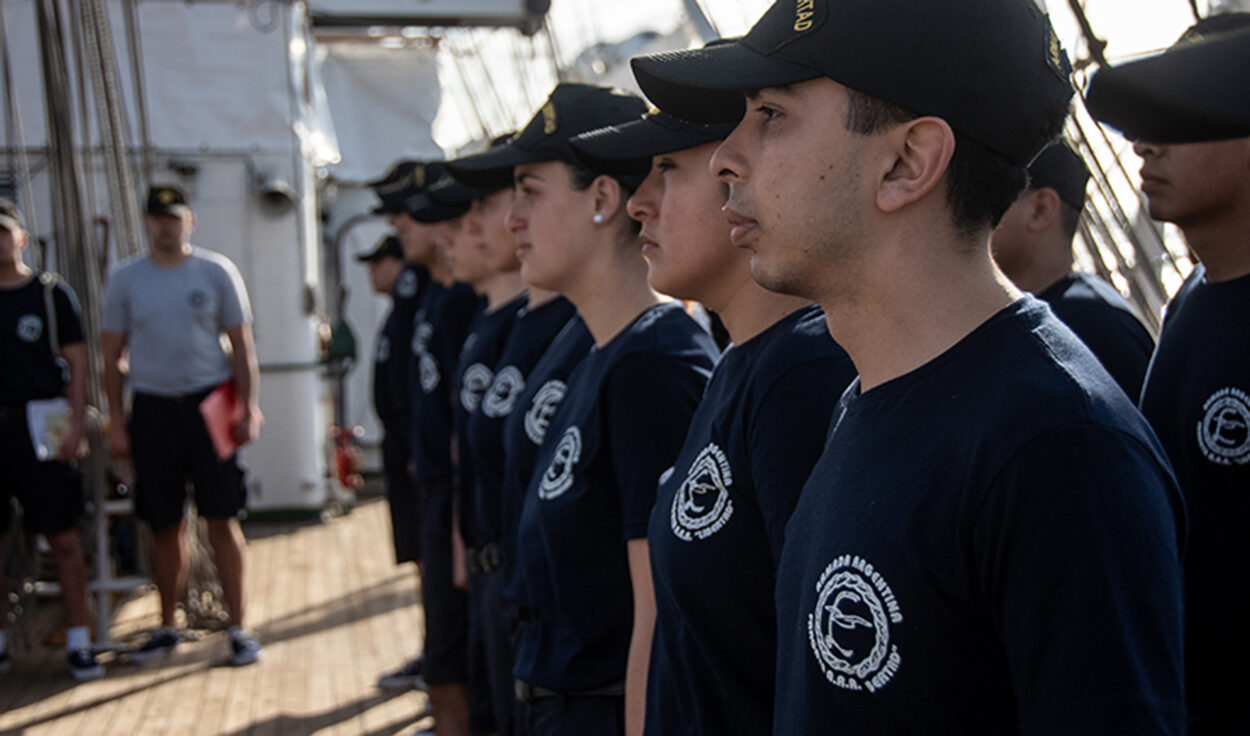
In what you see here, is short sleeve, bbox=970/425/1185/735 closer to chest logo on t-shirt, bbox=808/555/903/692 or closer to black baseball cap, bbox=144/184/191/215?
chest logo on t-shirt, bbox=808/555/903/692

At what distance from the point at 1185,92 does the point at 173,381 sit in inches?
172

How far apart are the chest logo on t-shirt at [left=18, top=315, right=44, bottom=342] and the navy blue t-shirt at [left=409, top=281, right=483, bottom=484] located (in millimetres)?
1680

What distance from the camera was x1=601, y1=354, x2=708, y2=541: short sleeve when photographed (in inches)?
71.2

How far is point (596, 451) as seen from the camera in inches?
75.0

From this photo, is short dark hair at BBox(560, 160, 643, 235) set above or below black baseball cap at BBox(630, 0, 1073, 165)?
above

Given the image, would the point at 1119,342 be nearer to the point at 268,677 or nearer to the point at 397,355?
the point at 397,355

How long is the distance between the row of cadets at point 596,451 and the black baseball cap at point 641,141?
2.2 inches

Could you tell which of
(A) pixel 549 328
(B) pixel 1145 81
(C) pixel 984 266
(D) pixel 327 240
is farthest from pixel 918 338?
(D) pixel 327 240

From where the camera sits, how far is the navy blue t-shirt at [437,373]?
4.00 metres

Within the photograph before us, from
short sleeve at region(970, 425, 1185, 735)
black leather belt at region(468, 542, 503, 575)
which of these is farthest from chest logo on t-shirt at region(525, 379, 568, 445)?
short sleeve at region(970, 425, 1185, 735)

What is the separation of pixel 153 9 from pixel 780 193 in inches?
310

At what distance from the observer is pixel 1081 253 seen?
13.7ft

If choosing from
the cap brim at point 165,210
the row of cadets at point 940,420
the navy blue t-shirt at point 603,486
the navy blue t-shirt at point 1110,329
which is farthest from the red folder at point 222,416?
the row of cadets at point 940,420

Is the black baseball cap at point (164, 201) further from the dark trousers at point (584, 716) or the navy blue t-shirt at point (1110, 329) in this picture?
the navy blue t-shirt at point (1110, 329)
